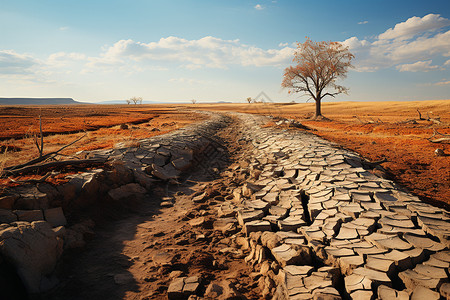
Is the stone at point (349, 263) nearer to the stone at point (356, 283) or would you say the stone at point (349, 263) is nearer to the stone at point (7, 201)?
the stone at point (356, 283)

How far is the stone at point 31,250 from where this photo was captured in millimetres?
2676

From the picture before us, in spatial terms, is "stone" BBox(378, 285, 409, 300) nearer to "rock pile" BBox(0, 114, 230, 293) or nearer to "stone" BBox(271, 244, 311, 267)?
"stone" BBox(271, 244, 311, 267)

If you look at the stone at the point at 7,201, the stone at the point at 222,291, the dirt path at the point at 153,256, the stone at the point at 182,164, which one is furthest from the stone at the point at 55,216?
the stone at the point at 182,164

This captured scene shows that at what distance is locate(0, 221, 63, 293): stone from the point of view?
2.68 metres

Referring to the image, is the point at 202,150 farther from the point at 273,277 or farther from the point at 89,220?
the point at 273,277

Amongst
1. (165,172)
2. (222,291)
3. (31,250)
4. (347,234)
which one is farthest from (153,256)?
(165,172)

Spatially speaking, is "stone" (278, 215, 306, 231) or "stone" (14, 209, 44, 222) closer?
"stone" (14, 209, 44, 222)

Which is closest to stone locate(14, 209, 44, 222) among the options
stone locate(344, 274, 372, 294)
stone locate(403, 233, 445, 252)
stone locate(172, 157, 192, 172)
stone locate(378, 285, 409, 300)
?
stone locate(172, 157, 192, 172)

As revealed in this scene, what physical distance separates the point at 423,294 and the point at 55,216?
4.77 metres

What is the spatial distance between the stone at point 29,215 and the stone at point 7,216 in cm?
5

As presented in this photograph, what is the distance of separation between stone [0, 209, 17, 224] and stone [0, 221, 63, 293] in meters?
0.31

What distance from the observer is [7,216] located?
330 centimetres

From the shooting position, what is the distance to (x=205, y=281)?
2.93m

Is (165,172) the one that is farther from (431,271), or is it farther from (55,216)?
(431,271)
